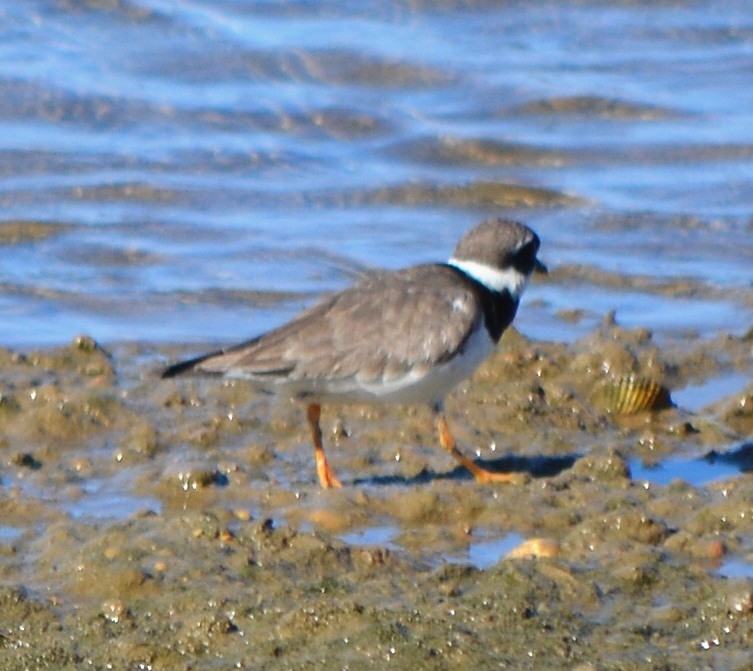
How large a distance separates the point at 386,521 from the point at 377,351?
0.62 meters

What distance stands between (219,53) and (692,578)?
806cm

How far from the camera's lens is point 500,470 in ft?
17.5

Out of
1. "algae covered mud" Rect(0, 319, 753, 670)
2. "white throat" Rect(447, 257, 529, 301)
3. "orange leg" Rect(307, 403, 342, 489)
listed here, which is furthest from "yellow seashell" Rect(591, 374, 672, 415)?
"orange leg" Rect(307, 403, 342, 489)

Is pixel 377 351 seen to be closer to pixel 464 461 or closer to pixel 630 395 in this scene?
pixel 464 461

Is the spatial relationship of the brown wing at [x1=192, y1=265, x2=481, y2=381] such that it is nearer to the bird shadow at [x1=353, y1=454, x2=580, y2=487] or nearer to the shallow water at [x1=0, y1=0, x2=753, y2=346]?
the bird shadow at [x1=353, y1=454, x2=580, y2=487]

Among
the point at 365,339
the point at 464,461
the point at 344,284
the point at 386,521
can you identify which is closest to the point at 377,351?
the point at 365,339

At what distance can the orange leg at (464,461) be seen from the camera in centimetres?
501

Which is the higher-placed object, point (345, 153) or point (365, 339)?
point (365, 339)

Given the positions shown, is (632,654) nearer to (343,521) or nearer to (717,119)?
(343,521)

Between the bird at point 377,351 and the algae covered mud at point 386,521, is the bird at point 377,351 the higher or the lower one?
the higher one

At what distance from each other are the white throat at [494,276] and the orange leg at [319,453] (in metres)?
0.77

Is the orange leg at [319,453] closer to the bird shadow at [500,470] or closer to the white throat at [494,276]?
the bird shadow at [500,470]

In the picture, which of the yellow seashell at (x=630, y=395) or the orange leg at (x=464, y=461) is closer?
the orange leg at (x=464, y=461)

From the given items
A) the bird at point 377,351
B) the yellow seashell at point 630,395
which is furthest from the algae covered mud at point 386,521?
the bird at point 377,351
